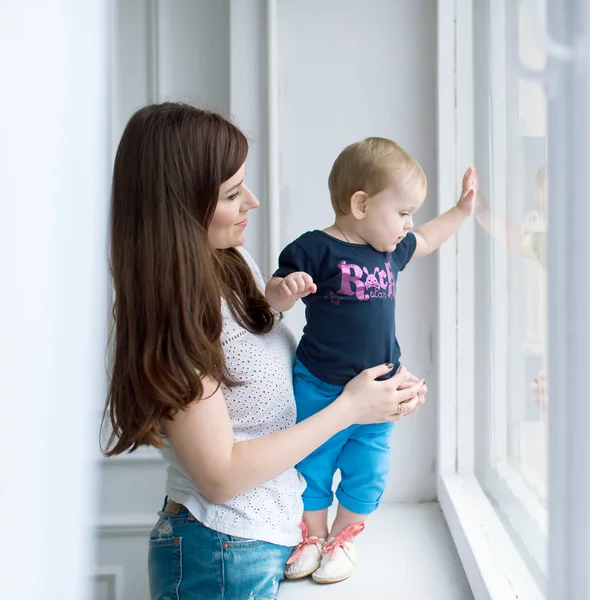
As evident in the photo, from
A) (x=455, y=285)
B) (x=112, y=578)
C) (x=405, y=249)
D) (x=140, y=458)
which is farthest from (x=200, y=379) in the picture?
(x=112, y=578)

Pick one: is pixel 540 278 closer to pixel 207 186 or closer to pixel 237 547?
pixel 207 186

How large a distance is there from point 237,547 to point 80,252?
31.9 inches

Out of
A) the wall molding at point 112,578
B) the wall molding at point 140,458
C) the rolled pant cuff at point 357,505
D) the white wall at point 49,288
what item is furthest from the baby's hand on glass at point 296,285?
the wall molding at point 112,578

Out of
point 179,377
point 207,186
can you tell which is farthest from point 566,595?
point 207,186

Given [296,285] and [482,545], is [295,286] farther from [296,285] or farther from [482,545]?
[482,545]

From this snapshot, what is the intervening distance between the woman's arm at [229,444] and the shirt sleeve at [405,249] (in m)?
0.32

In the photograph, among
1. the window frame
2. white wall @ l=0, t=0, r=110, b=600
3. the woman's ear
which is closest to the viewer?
white wall @ l=0, t=0, r=110, b=600

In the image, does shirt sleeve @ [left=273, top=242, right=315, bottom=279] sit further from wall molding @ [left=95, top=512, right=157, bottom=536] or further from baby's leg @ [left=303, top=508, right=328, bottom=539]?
wall molding @ [left=95, top=512, right=157, bottom=536]

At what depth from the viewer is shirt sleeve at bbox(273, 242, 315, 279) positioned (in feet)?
3.94

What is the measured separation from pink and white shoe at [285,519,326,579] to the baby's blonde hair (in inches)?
24.1

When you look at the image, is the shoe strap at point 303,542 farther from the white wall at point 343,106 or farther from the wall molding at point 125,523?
the wall molding at point 125,523

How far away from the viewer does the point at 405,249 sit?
1.31m

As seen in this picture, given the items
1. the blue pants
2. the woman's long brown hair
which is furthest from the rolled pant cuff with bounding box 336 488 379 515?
the woman's long brown hair

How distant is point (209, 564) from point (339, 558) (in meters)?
0.26
